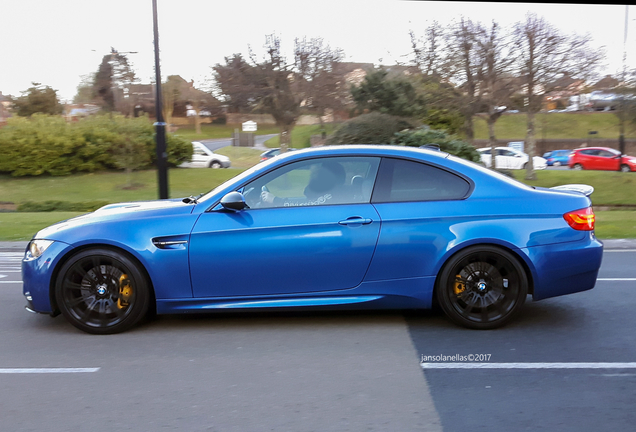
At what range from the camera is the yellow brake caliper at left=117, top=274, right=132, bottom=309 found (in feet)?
17.4

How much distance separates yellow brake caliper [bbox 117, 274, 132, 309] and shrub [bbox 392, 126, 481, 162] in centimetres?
1287

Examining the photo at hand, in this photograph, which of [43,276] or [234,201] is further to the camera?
[43,276]

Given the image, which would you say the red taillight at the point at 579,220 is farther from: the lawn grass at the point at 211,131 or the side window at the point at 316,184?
the lawn grass at the point at 211,131

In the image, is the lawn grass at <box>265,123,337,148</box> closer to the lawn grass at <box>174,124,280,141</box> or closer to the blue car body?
the lawn grass at <box>174,124,280,141</box>

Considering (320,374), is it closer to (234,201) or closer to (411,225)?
(411,225)

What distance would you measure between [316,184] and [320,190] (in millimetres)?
65

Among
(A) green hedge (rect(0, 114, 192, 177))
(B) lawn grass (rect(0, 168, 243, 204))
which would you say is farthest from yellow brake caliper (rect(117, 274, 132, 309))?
(A) green hedge (rect(0, 114, 192, 177))

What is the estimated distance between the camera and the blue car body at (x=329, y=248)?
5.18 metres

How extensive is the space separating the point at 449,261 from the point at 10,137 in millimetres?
23537

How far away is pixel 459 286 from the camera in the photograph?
5.27 m

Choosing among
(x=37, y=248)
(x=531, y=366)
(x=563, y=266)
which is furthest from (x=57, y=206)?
(x=531, y=366)

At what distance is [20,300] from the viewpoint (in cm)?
683

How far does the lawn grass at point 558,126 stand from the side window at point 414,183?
17483 millimetres

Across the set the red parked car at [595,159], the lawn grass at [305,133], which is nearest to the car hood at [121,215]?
the lawn grass at [305,133]
